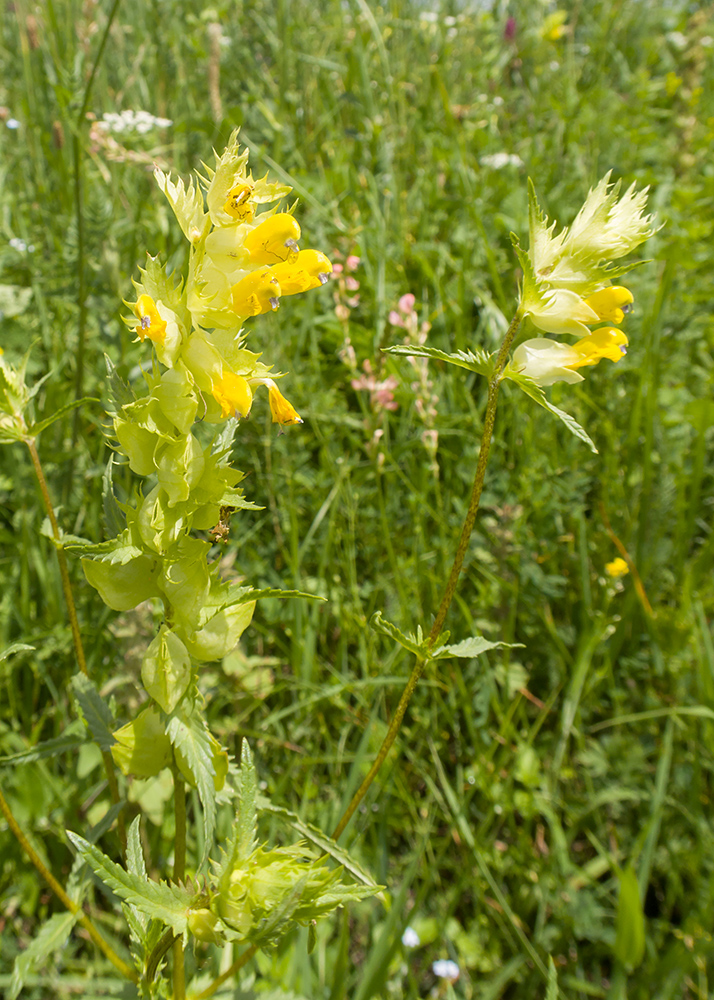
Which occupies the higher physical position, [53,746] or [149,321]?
[149,321]

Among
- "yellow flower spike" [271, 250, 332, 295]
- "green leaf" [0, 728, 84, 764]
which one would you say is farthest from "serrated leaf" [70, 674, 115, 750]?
"yellow flower spike" [271, 250, 332, 295]

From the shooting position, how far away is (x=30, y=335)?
209cm

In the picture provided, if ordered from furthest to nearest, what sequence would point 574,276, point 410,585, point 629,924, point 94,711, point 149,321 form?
point 410,585 < point 629,924 < point 94,711 < point 574,276 < point 149,321

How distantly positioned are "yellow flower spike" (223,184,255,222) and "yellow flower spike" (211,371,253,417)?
153 millimetres

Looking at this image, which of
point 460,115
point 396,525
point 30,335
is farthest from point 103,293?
point 460,115

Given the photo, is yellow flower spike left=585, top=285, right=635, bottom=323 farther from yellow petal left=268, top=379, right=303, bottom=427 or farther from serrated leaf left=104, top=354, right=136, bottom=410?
serrated leaf left=104, top=354, right=136, bottom=410

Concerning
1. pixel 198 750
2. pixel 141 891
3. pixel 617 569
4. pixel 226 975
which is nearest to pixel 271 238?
pixel 198 750

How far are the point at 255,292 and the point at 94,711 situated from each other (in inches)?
21.7

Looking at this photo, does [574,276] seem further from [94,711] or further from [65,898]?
[65,898]

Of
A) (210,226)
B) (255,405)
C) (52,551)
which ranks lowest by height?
(52,551)

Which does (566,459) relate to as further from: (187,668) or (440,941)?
(187,668)

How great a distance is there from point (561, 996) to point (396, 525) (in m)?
1.05

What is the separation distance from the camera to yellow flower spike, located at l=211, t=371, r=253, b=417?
72 cm

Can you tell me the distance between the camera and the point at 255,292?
0.75 meters
